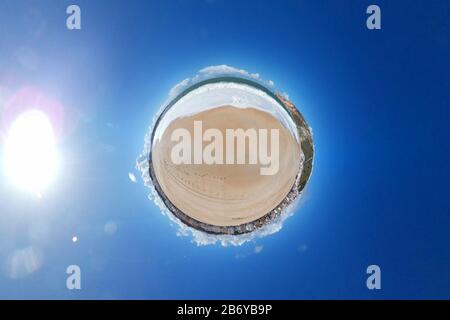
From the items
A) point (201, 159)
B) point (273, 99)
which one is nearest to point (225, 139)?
point (201, 159)

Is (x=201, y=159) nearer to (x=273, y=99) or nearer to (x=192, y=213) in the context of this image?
(x=192, y=213)

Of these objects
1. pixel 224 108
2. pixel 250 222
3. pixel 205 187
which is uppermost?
pixel 224 108

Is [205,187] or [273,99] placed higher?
[273,99]

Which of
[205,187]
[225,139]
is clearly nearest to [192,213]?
[205,187]

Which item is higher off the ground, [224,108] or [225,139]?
[224,108]

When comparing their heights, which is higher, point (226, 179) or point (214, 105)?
point (214, 105)

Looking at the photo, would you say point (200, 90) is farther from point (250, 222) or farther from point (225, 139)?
point (250, 222)
